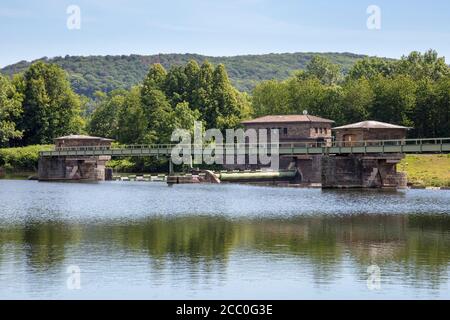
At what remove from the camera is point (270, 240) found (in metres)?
A: 51.7

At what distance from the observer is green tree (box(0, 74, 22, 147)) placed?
157500 mm

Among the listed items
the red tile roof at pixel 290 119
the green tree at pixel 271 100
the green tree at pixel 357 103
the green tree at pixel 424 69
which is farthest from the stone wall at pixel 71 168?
the green tree at pixel 424 69

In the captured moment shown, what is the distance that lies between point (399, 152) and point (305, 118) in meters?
38.0

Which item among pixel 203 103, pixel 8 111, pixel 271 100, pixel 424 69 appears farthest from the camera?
pixel 424 69

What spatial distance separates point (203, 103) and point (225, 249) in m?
113

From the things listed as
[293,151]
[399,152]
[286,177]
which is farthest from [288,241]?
[286,177]

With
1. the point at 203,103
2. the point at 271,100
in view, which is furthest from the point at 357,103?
the point at 203,103

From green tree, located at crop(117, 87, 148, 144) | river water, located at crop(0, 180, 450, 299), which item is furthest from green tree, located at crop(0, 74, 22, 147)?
river water, located at crop(0, 180, 450, 299)

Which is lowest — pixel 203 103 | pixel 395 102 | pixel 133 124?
pixel 133 124

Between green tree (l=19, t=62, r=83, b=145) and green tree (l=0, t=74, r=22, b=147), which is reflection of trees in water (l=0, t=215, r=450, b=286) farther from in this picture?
green tree (l=19, t=62, r=83, b=145)

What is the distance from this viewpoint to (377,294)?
117ft

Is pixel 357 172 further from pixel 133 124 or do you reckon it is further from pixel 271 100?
pixel 271 100

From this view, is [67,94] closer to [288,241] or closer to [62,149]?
[62,149]

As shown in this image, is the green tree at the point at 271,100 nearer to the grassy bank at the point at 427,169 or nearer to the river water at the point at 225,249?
→ the grassy bank at the point at 427,169
